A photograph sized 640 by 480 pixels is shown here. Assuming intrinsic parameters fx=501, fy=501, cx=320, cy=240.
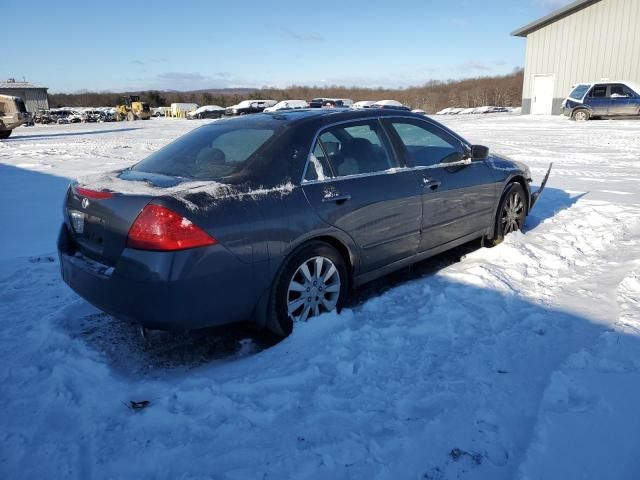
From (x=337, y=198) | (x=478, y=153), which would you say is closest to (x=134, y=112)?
(x=478, y=153)

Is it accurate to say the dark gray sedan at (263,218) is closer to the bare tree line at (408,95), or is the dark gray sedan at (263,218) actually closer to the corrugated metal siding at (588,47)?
the corrugated metal siding at (588,47)

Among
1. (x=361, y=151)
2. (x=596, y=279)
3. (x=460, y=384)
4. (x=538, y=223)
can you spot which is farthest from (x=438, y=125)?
(x=460, y=384)

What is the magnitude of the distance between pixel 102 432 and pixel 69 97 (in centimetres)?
11438

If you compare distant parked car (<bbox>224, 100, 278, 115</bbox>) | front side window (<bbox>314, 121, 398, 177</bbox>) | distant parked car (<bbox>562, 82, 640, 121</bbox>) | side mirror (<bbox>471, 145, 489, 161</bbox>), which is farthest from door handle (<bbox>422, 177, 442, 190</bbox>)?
distant parked car (<bbox>224, 100, 278, 115</bbox>)

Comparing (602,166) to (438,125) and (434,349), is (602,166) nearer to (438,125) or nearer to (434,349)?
(438,125)

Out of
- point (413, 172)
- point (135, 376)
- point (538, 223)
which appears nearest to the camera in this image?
point (135, 376)

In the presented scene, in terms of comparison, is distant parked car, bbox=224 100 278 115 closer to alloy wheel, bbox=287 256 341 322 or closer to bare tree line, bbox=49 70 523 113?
bare tree line, bbox=49 70 523 113

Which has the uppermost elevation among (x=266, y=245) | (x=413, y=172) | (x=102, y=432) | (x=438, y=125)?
(x=438, y=125)

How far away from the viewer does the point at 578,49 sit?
91.9 ft

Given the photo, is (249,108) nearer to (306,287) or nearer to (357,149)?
(357,149)

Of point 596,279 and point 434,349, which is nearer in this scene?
point 434,349

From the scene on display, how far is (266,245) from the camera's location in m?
3.04

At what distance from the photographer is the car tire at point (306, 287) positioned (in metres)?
3.23

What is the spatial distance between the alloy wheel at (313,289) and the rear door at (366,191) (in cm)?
29
